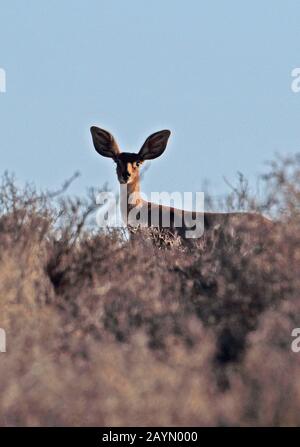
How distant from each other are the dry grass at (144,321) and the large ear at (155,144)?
14.1 ft

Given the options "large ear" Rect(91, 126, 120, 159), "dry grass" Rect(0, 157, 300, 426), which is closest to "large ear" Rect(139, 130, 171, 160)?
"large ear" Rect(91, 126, 120, 159)

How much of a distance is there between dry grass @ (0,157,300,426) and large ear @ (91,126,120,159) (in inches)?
170

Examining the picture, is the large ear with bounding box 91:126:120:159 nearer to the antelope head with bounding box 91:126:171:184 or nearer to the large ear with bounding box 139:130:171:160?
the antelope head with bounding box 91:126:171:184

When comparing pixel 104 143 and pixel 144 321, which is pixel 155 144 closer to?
pixel 104 143

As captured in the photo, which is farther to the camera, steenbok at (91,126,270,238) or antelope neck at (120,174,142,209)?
antelope neck at (120,174,142,209)

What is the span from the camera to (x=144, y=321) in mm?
8477

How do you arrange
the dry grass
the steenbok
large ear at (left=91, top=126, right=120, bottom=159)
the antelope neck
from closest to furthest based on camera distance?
the dry grass → the steenbok → the antelope neck → large ear at (left=91, top=126, right=120, bottom=159)

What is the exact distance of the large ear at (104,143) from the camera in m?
16.4

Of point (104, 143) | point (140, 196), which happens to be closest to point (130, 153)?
point (104, 143)

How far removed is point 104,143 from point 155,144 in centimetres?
69

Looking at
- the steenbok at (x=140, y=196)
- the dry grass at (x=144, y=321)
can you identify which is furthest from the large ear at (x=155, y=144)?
the dry grass at (x=144, y=321)

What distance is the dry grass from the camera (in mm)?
5961

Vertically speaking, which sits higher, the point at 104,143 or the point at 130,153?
the point at 104,143
